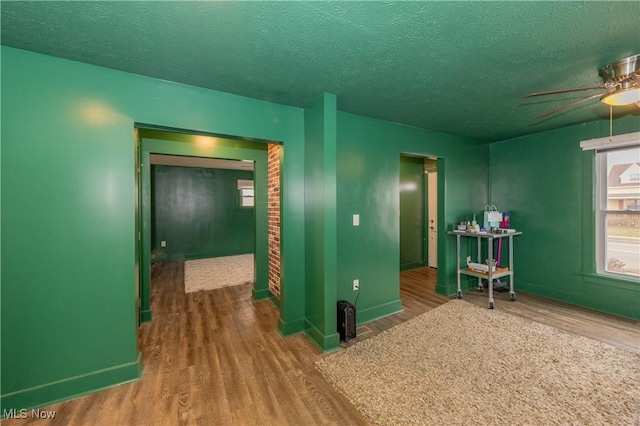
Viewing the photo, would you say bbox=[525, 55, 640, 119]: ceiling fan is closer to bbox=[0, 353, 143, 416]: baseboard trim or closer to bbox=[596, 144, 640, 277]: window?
bbox=[596, 144, 640, 277]: window

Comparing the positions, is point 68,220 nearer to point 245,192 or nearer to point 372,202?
point 372,202

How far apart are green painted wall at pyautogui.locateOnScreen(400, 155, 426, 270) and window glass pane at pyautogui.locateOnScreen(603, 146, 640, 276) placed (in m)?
2.75

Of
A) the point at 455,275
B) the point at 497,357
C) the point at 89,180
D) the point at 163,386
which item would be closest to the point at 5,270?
the point at 89,180

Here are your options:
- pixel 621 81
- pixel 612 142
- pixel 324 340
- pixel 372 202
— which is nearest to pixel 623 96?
pixel 621 81

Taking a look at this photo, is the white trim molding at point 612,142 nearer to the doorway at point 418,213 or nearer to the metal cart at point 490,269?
the metal cart at point 490,269

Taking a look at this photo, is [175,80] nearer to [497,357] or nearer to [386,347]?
[386,347]

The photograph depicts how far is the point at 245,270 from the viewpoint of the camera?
18.2ft

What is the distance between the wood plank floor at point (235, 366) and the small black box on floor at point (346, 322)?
0.55ft

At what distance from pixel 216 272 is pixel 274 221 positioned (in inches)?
115

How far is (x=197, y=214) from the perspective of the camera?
22.5ft

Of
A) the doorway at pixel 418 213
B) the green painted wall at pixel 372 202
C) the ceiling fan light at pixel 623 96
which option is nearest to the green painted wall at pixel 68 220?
the green painted wall at pixel 372 202

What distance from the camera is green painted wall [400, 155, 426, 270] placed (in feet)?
17.5

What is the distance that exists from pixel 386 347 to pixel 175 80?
3101mm

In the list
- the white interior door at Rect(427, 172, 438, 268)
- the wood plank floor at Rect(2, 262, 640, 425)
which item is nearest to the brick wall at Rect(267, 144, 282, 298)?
the wood plank floor at Rect(2, 262, 640, 425)
